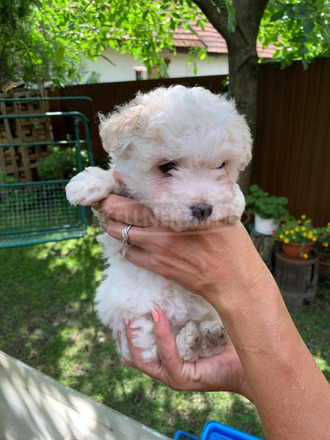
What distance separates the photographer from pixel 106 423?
2.27 meters

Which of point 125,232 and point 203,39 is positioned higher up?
point 203,39

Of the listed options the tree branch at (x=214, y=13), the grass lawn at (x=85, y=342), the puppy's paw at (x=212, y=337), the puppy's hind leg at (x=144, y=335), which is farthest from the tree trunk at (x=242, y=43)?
the puppy's hind leg at (x=144, y=335)

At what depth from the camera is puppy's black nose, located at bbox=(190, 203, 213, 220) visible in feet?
5.02

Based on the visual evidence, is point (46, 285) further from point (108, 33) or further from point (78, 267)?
point (108, 33)

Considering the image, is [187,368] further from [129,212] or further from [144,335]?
[129,212]

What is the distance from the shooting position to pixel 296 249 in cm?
539

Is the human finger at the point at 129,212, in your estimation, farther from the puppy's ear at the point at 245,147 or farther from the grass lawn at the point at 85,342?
the grass lawn at the point at 85,342

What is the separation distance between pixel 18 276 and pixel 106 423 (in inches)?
184

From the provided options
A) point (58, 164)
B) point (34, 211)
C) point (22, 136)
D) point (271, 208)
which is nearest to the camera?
point (271, 208)

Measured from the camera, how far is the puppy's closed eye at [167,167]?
167 cm

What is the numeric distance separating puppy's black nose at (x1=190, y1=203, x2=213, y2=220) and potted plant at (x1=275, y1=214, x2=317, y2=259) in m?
4.17

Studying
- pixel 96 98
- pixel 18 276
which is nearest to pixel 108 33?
pixel 96 98

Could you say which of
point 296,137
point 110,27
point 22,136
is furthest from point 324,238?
point 22,136

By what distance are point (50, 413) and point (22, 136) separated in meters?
8.82
